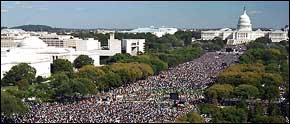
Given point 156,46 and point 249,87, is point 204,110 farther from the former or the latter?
point 156,46

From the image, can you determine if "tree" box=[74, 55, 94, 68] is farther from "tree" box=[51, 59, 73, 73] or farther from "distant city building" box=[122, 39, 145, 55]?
"distant city building" box=[122, 39, 145, 55]

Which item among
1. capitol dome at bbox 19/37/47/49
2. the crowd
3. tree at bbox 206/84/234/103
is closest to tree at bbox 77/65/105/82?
the crowd

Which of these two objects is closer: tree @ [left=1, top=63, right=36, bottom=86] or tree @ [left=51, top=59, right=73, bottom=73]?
tree @ [left=1, top=63, right=36, bottom=86]

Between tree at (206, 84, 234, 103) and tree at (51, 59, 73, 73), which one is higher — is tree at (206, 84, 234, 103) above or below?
above

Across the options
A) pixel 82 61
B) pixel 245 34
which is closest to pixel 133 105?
pixel 82 61

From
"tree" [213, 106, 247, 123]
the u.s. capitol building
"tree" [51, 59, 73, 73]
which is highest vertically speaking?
"tree" [213, 106, 247, 123]
